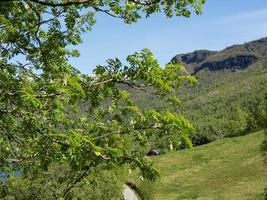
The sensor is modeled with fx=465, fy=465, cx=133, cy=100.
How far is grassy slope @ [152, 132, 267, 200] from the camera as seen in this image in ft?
217

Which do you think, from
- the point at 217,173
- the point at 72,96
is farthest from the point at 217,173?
the point at 72,96

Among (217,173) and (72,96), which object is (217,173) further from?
(72,96)

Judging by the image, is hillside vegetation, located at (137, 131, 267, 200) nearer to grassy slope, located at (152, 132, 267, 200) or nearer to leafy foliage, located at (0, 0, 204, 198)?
grassy slope, located at (152, 132, 267, 200)

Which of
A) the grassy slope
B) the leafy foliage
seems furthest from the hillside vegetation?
the leafy foliage

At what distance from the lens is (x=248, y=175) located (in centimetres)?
7406

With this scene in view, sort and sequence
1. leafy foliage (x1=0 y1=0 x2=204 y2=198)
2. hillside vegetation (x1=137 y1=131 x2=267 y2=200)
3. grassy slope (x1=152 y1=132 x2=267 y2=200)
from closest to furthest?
leafy foliage (x1=0 y1=0 x2=204 y2=198), hillside vegetation (x1=137 y1=131 x2=267 y2=200), grassy slope (x1=152 y1=132 x2=267 y2=200)

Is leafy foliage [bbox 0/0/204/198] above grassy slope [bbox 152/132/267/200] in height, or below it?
above

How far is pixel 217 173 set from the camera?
270 feet

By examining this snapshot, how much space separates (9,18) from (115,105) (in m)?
3.46

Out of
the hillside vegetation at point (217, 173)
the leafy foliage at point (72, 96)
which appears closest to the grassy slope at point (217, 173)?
the hillside vegetation at point (217, 173)

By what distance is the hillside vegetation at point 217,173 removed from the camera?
65750 mm

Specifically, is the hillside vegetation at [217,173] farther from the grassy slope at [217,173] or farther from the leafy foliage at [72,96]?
the leafy foliage at [72,96]

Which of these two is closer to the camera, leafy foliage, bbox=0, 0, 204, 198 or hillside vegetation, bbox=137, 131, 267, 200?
leafy foliage, bbox=0, 0, 204, 198

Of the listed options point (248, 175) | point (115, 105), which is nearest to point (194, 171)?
point (248, 175)
